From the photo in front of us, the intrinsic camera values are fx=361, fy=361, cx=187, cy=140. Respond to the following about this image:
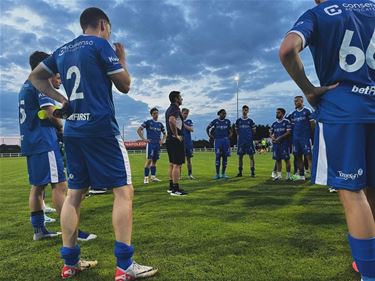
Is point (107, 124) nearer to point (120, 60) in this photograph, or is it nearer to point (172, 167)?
point (120, 60)

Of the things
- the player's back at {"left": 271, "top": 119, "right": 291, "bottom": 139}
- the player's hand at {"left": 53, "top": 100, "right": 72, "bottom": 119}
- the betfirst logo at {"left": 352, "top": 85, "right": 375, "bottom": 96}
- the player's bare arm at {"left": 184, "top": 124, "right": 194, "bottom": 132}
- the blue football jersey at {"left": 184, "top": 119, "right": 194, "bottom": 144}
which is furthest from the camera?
the blue football jersey at {"left": 184, "top": 119, "right": 194, "bottom": 144}

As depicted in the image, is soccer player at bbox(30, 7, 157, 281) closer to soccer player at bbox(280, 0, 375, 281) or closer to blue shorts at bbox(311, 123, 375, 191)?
soccer player at bbox(280, 0, 375, 281)

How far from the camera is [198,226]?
17.1 ft

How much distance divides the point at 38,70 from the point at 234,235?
3.03 meters

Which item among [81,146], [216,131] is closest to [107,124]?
[81,146]

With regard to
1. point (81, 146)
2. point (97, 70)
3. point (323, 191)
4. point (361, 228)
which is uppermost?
point (97, 70)

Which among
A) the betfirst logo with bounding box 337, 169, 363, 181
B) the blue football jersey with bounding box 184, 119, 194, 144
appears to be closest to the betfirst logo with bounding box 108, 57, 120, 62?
the betfirst logo with bounding box 337, 169, 363, 181

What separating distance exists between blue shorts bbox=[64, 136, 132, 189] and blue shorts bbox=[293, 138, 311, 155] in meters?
8.77

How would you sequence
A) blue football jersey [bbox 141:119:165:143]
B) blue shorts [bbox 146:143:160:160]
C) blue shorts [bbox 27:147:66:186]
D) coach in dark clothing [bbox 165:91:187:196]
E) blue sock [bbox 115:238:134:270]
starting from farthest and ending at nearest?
blue football jersey [bbox 141:119:165:143], blue shorts [bbox 146:143:160:160], coach in dark clothing [bbox 165:91:187:196], blue shorts [bbox 27:147:66:186], blue sock [bbox 115:238:134:270]

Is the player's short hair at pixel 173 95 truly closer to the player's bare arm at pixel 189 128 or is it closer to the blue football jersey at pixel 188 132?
the player's bare arm at pixel 189 128

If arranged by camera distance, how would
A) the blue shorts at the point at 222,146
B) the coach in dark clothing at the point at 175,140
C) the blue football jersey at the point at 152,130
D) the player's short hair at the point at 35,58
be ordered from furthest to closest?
the blue shorts at the point at 222,146
the blue football jersey at the point at 152,130
the coach in dark clothing at the point at 175,140
the player's short hair at the point at 35,58

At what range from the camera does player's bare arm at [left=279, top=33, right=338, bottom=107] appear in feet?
8.25

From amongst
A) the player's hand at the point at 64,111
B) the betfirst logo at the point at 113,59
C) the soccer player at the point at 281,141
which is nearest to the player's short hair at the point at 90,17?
the betfirst logo at the point at 113,59

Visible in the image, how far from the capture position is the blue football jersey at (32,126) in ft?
15.8
